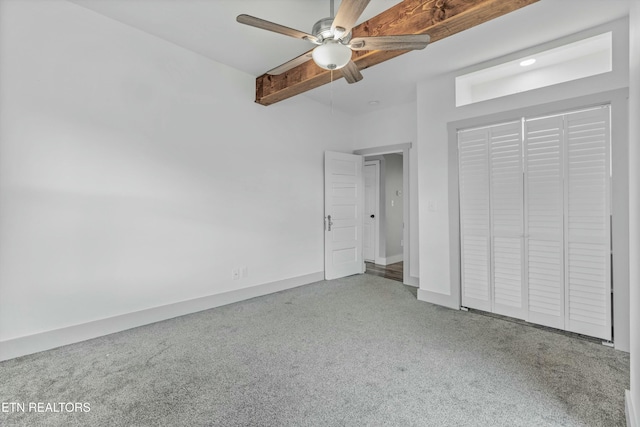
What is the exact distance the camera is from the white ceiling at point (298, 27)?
2.40m

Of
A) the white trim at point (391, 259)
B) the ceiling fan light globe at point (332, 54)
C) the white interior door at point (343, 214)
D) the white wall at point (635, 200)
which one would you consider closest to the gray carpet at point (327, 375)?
the white wall at point (635, 200)

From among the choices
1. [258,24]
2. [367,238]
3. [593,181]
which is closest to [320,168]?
[367,238]

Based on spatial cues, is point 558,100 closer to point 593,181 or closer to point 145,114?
point 593,181

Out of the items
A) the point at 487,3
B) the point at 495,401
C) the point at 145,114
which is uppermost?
the point at 487,3

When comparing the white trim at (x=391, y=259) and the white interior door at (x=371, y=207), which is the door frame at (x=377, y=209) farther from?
the white trim at (x=391, y=259)

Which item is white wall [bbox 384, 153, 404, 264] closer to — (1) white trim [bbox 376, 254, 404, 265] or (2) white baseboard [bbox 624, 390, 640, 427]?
(1) white trim [bbox 376, 254, 404, 265]

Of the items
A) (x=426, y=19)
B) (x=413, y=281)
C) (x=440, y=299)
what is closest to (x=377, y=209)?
(x=413, y=281)

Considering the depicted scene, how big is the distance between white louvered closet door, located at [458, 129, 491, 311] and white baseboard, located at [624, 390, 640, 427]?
61.2 inches

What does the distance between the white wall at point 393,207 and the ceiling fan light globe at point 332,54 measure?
426 centimetres

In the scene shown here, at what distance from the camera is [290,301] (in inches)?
144

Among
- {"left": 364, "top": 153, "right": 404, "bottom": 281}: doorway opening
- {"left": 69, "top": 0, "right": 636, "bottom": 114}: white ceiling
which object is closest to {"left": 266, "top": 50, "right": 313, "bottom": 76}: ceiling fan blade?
{"left": 69, "top": 0, "right": 636, "bottom": 114}: white ceiling

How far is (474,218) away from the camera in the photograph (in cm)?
332

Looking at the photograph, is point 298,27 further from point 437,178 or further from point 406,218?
point 406,218

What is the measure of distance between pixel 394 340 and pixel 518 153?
2251 millimetres
